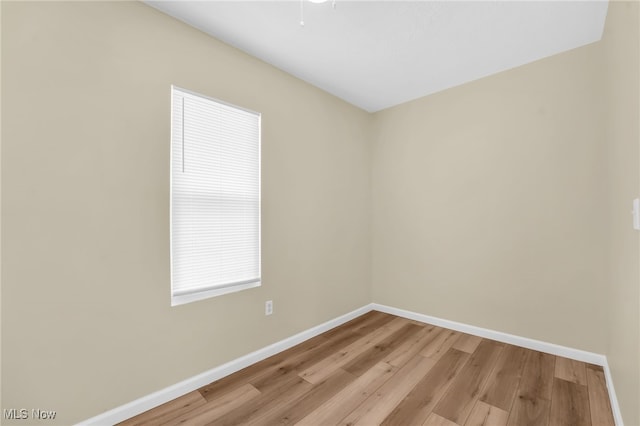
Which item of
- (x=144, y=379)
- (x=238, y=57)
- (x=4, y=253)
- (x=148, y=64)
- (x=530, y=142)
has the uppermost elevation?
(x=238, y=57)

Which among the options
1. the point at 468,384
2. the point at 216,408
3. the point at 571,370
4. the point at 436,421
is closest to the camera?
the point at 436,421

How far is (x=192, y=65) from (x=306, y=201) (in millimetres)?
1506

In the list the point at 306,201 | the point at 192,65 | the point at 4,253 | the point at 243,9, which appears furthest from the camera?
the point at 306,201

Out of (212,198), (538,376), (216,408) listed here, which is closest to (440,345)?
(538,376)

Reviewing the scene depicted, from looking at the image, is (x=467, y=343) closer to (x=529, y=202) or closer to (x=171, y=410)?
(x=529, y=202)

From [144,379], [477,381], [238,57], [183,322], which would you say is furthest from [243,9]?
[477,381]

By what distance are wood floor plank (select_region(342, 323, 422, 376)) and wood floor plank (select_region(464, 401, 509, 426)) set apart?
2.60 ft

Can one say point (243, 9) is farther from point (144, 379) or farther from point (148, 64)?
point (144, 379)

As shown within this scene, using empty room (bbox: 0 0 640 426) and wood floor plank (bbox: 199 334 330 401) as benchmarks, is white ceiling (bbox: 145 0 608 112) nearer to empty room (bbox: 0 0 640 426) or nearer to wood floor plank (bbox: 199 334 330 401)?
empty room (bbox: 0 0 640 426)

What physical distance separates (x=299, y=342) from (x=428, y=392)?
1.24 m

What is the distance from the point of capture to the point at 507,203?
105 inches

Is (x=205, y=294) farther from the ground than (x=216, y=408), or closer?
farther from the ground

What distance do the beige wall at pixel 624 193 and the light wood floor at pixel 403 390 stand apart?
357 millimetres

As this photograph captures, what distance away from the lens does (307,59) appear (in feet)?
8.10
